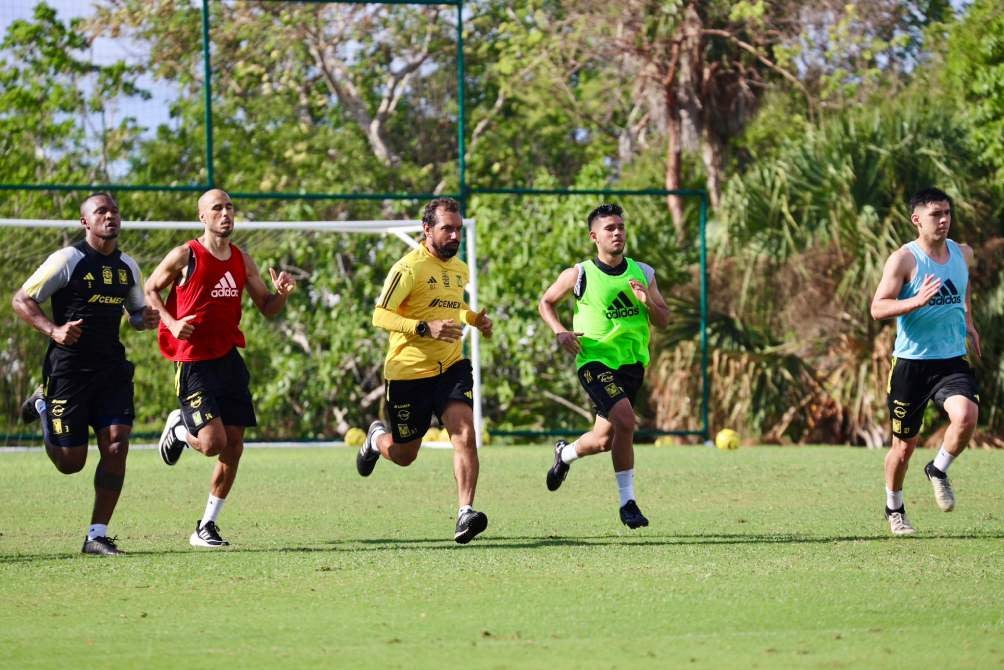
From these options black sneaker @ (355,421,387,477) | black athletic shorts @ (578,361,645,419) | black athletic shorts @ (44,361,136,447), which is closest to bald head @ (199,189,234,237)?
black athletic shorts @ (44,361,136,447)

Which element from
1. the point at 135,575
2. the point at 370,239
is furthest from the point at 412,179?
the point at 135,575

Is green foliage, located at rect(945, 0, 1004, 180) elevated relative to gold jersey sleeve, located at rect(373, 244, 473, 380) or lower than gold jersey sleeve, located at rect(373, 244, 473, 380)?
elevated

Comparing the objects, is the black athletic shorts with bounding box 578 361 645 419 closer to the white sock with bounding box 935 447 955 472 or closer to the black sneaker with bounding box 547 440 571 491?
the black sneaker with bounding box 547 440 571 491

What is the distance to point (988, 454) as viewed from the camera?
17.6 metres

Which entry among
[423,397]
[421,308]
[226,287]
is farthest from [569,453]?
[226,287]

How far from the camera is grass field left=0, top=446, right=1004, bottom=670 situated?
659cm

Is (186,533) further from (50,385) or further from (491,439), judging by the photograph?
(491,439)

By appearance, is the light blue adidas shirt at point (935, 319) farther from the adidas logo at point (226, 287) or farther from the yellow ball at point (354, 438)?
the yellow ball at point (354, 438)

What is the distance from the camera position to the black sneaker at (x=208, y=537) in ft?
32.6

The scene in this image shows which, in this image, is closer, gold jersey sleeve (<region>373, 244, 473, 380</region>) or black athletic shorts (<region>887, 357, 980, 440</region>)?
gold jersey sleeve (<region>373, 244, 473, 380</region>)

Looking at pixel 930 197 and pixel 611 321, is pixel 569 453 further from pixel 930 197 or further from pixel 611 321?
pixel 930 197

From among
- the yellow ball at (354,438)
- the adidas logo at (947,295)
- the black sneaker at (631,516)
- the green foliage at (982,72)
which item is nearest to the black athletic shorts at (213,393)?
the black sneaker at (631,516)

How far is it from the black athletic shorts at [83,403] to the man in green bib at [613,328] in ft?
9.08

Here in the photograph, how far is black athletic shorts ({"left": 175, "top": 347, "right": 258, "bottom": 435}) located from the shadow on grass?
0.76 metres
